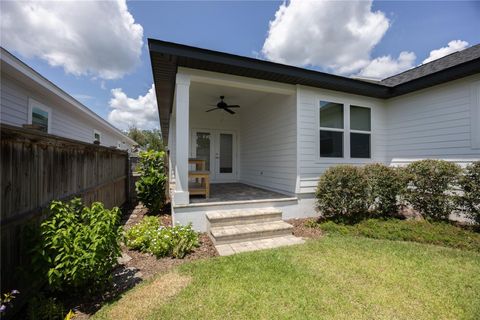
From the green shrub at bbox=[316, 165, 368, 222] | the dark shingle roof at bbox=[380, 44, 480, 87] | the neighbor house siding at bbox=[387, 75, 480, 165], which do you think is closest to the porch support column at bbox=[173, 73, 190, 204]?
the green shrub at bbox=[316, 165, 368, 222]

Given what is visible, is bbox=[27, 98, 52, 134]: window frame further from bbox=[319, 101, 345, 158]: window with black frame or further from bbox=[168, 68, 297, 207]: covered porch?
bbox=[319, 101, 345, 158]: window with black frame

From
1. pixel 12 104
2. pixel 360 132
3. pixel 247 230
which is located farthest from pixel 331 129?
pixel 12 104

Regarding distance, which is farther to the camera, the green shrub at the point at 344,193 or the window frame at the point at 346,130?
the window frame at the point at 346,130

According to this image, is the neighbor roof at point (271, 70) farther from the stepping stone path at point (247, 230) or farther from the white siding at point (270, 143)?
the stepping stone path at point (247, 230)

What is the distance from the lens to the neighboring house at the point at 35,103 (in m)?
4.51

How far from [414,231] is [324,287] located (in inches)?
109

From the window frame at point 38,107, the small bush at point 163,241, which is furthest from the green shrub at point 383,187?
the window frame at point 38,107

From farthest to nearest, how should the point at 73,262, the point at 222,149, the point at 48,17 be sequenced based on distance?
the point at 222,149 < the point at 48,17 < the point at 73,262

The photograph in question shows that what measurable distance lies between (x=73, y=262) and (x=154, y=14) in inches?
212

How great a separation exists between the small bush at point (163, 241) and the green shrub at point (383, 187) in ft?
12.6

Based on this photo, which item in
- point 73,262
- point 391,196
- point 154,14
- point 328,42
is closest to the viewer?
point 73,262

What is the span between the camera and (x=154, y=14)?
5.09m

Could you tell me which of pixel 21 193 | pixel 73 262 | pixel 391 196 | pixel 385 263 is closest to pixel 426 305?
pixel 385 263

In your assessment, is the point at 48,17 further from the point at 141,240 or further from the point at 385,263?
the point at 385,263
